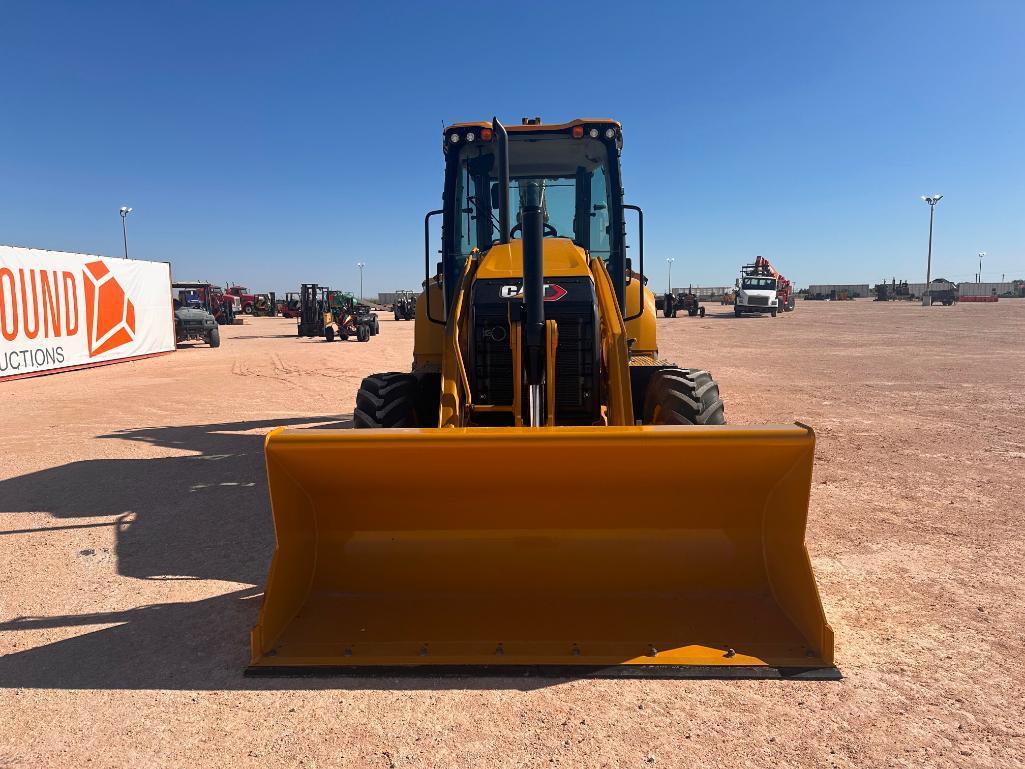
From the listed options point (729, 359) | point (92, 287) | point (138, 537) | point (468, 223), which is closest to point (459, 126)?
point (468, 223)

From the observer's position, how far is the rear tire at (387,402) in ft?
15.0

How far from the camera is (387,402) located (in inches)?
184

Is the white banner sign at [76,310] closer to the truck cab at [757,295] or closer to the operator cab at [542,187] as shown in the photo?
the operator cab at [542,187]

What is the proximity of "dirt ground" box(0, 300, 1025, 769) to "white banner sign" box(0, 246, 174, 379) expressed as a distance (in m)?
9.38

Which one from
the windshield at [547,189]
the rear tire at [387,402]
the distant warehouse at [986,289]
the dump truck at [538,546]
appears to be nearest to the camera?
the dump truck at [538,546]

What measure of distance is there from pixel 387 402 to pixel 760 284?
43279 mm

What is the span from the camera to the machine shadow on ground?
3.00 m

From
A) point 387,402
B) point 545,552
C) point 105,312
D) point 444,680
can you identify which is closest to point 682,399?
point 545,552

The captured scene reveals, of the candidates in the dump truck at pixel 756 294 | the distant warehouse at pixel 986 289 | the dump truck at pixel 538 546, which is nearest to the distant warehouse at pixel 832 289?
the distant warehouse at pixel 986 289

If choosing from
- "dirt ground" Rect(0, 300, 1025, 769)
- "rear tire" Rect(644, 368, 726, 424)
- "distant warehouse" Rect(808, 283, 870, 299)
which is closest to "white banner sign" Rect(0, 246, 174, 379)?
"dirt ground" Rect(0, 300, 1025, 769)

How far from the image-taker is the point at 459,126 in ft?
17.6

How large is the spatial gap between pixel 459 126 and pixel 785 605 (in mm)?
4210

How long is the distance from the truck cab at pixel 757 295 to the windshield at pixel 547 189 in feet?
133

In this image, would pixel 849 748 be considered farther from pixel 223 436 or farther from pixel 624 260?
pixel 223 436
